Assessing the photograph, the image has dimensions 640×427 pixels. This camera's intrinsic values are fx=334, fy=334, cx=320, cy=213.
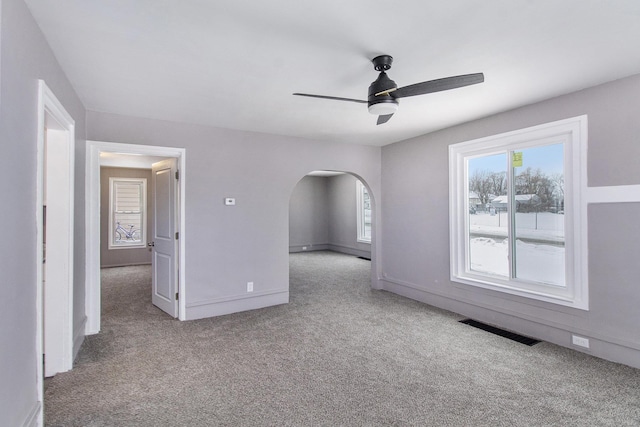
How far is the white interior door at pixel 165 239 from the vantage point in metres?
4.36

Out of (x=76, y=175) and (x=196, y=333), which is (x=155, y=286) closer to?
(x=196, y=333)

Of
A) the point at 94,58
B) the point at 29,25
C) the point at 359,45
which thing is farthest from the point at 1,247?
the point at 359,45

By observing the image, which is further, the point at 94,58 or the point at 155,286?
the point at 155,286

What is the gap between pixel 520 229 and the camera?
12.8ft

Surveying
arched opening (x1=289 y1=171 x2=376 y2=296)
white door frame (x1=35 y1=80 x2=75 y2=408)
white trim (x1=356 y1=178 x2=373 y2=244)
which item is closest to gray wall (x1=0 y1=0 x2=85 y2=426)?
white door frame (x1=35 y1=80 x2=75 y2=408)

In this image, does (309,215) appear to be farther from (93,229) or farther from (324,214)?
(93,229)

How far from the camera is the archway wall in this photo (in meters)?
4.26

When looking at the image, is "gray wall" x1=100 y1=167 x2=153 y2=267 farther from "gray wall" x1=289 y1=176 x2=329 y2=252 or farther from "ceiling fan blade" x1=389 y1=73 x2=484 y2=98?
"ceiling fan blade" x1=389 y1=73 x2=484 y2=98

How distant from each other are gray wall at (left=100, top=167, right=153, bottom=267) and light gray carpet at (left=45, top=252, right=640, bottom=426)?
4.36 meters

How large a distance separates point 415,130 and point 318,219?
21.5 ft

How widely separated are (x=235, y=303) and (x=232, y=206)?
1.34m

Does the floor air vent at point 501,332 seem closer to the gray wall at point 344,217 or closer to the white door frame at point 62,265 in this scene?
the white door frame at point 62,265

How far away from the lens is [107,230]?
26.6ft

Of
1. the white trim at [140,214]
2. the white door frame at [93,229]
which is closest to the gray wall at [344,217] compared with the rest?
the white trim at [140,214]
